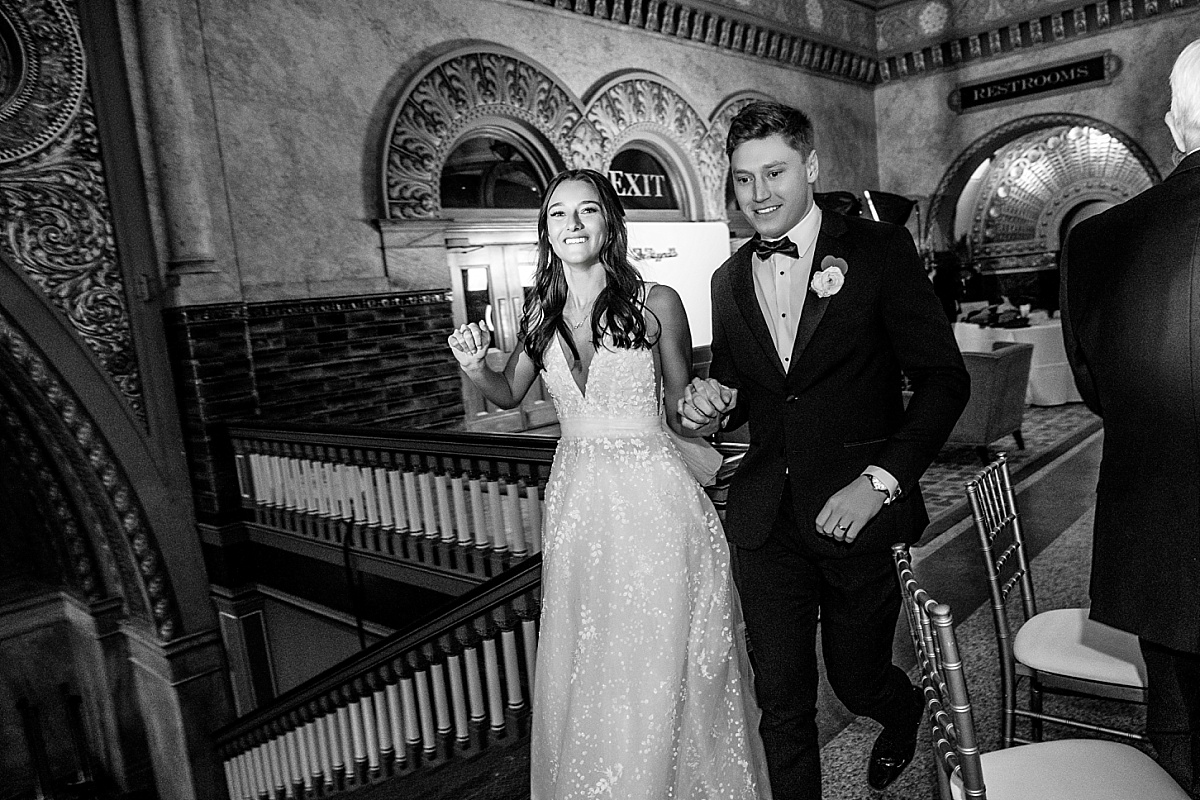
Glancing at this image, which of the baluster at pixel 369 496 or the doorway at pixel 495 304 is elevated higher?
the doorway at pixel 495 304

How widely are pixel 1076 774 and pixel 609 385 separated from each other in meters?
1.22

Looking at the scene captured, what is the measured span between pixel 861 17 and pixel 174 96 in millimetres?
8669

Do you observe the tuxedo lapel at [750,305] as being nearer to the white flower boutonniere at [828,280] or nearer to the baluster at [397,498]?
the white flower boutonniere at [828,280]

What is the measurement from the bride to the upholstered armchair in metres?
4.68

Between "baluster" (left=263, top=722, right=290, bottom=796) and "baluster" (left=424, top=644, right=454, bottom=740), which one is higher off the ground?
"baluster" (left=424, top=644, right=454, bottom=740)

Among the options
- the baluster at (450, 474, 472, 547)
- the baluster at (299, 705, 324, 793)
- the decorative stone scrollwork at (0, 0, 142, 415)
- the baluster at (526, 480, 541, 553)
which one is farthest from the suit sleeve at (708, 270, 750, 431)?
the decorative stone scrollwork at (0, 0, 142, 415)

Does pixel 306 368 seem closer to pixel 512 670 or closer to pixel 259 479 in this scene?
pixel 259 479

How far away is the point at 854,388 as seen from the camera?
1.71 meters

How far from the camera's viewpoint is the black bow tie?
1.75 metres

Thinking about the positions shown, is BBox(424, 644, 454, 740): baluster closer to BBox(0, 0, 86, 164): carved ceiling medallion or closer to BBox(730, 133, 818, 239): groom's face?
BBox(730, 133, 818, 239): groom's face

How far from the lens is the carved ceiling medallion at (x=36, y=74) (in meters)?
4.53

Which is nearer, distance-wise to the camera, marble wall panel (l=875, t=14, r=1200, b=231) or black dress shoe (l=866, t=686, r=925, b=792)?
black dress shoe (l=866, t=686, r=925, b=792)

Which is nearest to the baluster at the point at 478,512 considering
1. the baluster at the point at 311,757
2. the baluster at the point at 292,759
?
the baluster at the point at 311,757

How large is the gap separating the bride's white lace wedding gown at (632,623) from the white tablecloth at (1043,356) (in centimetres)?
730
